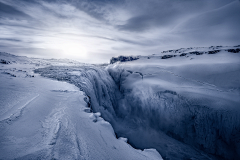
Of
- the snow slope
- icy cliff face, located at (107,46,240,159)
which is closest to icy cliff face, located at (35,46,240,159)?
icy cliff face, located at (107,46,240,159)

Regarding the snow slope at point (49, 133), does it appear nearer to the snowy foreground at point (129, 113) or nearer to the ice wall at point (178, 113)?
the snowy foreground at point (129, 113)

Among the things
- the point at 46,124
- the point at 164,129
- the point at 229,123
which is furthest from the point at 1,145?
the point at 229,123

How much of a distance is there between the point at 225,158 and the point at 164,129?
2.09 metres

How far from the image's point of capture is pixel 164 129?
4.85 metres

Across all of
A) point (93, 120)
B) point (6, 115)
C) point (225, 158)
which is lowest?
point (225, 158)

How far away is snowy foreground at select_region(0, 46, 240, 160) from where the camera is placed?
3.99 ft

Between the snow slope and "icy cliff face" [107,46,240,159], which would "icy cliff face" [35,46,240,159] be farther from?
the snow slope

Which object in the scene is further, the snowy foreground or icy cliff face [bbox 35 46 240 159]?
icy cliff face [bbox 35 46 240 159]

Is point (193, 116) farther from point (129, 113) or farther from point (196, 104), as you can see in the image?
point (129, 113)

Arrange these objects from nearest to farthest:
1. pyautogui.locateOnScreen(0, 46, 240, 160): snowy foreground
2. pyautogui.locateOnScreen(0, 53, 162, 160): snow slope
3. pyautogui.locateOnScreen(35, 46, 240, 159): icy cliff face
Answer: pyautogui.locateOnScreen(0, 53, 162, 160): snow slope
pyautogui.locateOnScreen(0, 46, 240, 160): snowy foreground
pyautogui.locateOnScreen(35, 46, 240, 159): icy cliff face

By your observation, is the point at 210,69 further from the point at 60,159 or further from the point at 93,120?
the point at 60,159

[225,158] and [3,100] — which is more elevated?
[3,100]

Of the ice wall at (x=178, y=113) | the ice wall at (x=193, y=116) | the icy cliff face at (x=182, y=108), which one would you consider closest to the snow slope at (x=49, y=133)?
the icy cliff face at (x=182, y=108)

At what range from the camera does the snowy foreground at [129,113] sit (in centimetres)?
122
